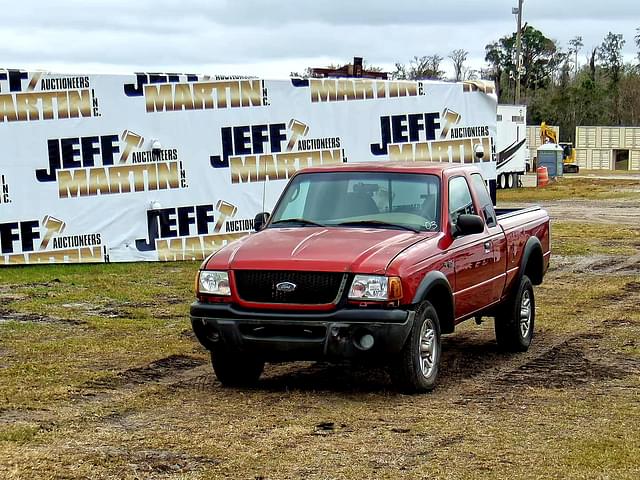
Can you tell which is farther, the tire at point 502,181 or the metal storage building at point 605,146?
the metal storage building at point 605,146

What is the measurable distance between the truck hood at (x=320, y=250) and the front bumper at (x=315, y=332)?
1.08 feet

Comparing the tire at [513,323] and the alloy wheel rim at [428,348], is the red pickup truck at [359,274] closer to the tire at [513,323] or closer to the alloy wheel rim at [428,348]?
the alloy wheel rim at [428,348]

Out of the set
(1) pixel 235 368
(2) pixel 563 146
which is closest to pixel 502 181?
(2) pixel 563 146

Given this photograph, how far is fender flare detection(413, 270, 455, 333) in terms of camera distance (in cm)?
832

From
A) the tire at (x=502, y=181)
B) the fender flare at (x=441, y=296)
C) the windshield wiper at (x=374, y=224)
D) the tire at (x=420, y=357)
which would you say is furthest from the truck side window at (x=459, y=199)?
the tire at (x=502, y=181)

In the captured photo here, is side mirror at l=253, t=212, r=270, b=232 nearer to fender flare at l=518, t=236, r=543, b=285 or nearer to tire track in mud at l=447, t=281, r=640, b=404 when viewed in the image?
tire track in mud at l=447, t=281, r=640, b=404

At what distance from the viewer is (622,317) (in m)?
12.8

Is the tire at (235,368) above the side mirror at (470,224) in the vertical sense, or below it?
below

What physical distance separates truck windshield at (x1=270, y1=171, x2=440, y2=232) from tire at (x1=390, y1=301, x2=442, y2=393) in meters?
0.84

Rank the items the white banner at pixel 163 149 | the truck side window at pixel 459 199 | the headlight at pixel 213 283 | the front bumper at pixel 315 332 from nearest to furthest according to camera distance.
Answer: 1. the front bumper at pixel 315 332
2. the headlight at pixel 213 283
3. the truck side window at pixel 459 199
4. the white banner at pixel 163 149

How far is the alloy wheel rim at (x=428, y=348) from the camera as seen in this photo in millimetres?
8486

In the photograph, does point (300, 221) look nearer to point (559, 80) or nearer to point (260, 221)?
point (260, 221)

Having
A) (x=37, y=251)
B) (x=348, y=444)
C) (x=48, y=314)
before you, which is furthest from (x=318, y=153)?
(x=348, y=444)

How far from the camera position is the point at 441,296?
885 cm
